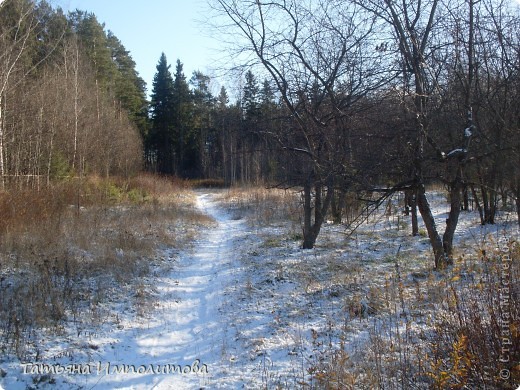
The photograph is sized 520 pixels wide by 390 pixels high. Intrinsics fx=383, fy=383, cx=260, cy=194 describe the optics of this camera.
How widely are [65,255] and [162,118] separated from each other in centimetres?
4111

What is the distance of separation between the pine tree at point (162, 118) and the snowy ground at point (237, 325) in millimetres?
39167

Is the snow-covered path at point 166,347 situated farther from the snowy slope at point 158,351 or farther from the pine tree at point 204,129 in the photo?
the pine tree at point 204,129

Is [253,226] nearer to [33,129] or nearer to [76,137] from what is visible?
[33,129]

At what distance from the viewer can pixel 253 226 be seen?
45.4 feet

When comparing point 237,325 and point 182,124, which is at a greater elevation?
point 182,124

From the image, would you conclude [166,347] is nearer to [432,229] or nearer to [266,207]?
[432,229]

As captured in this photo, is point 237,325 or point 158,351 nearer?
point 158,351

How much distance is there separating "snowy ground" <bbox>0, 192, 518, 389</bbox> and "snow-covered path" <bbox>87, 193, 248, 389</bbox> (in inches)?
0.6

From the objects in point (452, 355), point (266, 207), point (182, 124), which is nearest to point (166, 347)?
point (452, 355)

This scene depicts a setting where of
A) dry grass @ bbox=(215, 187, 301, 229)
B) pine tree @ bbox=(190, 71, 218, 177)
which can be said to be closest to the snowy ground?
dry grass @ bbox=(215, 187, 301, 229)

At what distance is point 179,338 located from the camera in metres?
5.25

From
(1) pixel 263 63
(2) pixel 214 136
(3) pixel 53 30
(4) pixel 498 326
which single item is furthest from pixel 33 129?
(2) pixel 214 136

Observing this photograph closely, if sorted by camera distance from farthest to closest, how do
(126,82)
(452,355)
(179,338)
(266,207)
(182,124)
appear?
(182,124), (126,82), (266,207), (179,338), (452,355)

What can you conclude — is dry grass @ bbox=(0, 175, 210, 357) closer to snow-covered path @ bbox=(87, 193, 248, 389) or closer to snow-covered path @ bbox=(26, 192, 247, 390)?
snow-covered path @ bbox=(26, 192, 247, 390)
